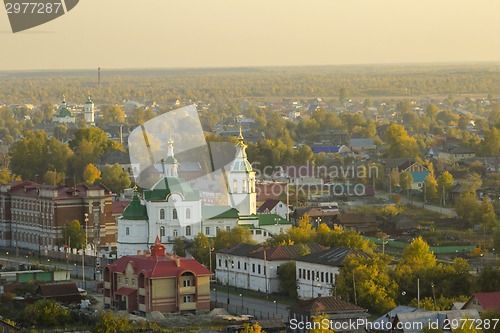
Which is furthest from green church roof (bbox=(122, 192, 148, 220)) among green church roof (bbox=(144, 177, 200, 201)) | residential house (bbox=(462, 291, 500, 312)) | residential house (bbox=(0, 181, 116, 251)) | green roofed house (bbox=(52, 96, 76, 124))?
green roofed house (bbox=(52, 96, 76, 124))

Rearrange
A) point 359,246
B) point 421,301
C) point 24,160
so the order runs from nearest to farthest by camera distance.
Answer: point 421,301 → point 359,246 → point 24,160

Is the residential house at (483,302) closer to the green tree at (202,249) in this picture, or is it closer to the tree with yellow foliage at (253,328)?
the tree with yellow foliage at (253,328)

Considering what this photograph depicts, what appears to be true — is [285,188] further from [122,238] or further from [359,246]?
[359,246]

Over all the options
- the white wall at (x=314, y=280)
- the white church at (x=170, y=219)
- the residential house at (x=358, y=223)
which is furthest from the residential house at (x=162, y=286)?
the residential house at (x=358, y=223)

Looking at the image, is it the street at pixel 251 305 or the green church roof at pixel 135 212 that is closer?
the street at pixel 251 305

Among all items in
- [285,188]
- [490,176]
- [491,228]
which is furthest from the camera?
[490,176]

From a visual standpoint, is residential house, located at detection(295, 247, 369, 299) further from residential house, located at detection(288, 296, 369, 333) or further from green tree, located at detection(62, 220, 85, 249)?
green tree, located at detection(62, 220, 85, 249)

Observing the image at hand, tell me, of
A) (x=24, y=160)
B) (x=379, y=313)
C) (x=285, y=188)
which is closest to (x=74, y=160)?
(x=24, y=160)
